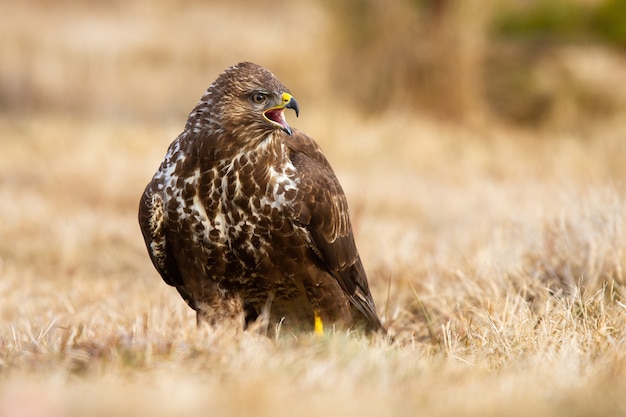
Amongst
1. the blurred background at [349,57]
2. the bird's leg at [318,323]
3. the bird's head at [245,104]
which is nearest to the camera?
the bird's head at [245,104]

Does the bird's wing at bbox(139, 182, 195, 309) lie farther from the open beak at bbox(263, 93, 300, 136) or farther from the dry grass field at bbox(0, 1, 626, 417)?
the open beak at bbox(263, 93, 300, 136)

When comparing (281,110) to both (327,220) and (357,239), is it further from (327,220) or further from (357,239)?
(357,239)

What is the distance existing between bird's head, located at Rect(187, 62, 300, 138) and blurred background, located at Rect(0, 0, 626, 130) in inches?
315

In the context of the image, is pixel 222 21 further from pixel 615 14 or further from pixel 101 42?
pixel 615 14

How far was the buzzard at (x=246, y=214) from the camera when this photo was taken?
376 cm

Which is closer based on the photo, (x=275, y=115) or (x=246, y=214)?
(x=246, y=214)

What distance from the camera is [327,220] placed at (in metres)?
3.96

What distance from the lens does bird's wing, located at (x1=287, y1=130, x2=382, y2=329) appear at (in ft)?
12.8

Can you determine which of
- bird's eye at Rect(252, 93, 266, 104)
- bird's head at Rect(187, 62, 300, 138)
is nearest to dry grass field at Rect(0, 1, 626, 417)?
bird's head at Rect(187, 62, 300, 138)

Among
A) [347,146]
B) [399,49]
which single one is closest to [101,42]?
[399,49]

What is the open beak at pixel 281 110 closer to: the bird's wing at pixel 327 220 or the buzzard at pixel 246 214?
the buzzard at pixel 246 214

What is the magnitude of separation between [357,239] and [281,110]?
3.12 m

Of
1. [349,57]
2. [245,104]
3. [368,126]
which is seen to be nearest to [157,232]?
[245,104]

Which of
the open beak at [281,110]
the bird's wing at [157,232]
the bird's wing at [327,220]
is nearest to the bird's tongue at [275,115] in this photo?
the open beak at [281,110]
